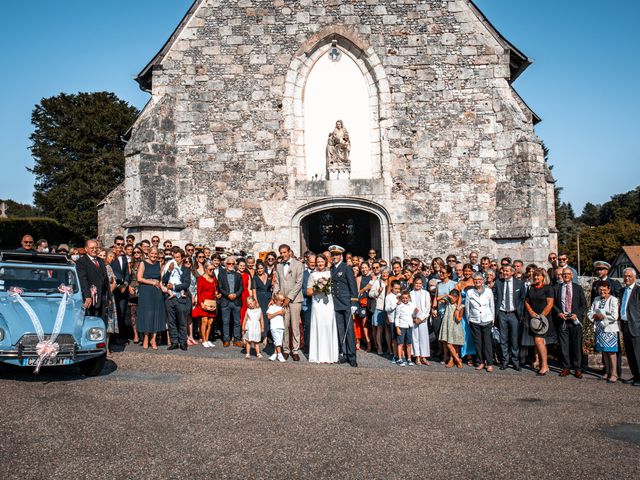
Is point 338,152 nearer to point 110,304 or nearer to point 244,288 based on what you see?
point 244,288

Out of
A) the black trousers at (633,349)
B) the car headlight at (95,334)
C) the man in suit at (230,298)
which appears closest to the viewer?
the car headlight at (95,334)

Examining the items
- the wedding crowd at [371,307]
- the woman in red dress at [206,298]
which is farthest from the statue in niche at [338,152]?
the woman in red dress at [206,298]

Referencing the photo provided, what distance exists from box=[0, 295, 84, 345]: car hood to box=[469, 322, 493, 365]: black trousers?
6.19m

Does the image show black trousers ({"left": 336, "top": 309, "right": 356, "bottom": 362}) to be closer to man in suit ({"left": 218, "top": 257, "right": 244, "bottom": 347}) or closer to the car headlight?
man in suit ({"left": 218, "top": 257, "right": 244, "bottom": 347})

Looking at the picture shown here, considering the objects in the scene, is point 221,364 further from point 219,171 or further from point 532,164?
point 532,164

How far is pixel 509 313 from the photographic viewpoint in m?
9.62

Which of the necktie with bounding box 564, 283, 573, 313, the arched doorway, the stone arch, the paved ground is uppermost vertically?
the stone arch

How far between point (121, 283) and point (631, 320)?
8851mm

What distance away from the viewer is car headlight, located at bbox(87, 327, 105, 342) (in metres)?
7.58

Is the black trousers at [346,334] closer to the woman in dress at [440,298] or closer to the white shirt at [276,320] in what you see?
the white shirt at [276,320]

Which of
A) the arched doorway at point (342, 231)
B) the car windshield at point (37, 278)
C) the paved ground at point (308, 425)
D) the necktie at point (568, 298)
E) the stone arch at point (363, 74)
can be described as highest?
the stone arch at point (363, 74)

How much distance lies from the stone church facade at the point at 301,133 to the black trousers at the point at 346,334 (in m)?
4.87

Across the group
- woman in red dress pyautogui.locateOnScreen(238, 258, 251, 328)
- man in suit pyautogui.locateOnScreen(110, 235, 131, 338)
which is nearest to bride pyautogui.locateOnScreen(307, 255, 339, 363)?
woman in red dress pyautogui.locateOnScreen(238, 258, 251, 328)

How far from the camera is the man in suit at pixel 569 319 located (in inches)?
354
